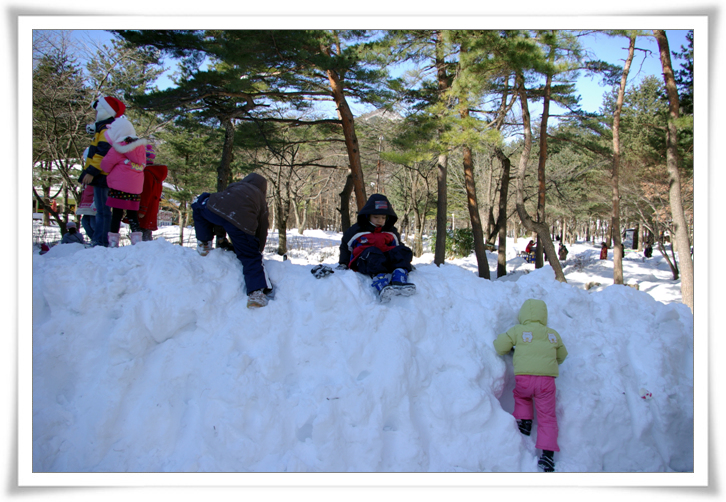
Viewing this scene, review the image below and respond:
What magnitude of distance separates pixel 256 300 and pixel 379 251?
121cm

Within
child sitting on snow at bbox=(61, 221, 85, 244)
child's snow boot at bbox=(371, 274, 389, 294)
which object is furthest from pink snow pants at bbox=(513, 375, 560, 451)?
child sitting on snow at bbox=(61, 221, 85, 244)

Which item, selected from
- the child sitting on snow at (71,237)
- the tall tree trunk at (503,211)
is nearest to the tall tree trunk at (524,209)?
the tall tree trunk at (503,211)

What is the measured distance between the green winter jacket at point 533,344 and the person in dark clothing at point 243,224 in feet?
6.83

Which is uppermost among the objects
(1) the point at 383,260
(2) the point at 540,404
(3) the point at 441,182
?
(3) the point at 441,182

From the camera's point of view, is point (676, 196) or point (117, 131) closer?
point (117, 131)

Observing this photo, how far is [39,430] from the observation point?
2.28m

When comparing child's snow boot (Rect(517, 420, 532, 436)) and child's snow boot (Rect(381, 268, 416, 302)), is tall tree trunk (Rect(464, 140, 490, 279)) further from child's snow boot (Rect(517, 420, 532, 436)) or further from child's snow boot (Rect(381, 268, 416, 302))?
child's snow boot (Rect(517, 420, 532, 436))

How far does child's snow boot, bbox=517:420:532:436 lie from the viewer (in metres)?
2.81

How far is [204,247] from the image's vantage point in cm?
325

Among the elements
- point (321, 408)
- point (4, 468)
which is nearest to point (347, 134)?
point (321, 408)

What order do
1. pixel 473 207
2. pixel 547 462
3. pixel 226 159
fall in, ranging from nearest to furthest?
1. pixel 547 462
2. pixel 226 159
3. pixel 473 207

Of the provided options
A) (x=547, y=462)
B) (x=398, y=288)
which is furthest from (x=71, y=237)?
(x=547, y=462)

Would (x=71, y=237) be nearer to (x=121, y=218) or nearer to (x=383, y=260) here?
(x=121, y=218)
